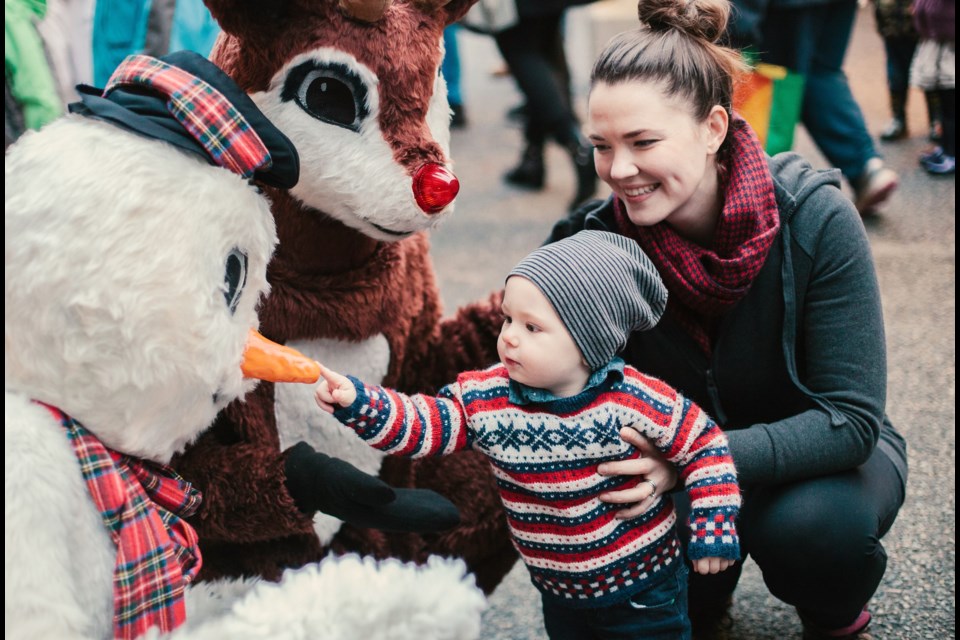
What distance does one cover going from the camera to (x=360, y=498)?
4.09ft

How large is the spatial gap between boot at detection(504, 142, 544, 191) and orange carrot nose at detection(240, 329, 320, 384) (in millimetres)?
3275

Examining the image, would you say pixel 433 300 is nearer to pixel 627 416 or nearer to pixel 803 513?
pixel 627 416

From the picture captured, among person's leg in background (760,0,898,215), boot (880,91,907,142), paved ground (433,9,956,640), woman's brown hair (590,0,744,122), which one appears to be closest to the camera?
woman's brown hair (590,0,744,122)

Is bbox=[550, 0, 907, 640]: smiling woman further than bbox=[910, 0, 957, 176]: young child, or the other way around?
bbox=[910, 0, 957, 176]: young child

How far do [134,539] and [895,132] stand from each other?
435 centimetres

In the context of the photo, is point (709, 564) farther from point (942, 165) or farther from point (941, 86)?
point (942, 165)

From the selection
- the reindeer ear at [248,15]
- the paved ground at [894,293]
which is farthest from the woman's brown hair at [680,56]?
the paved ground at [894,293]

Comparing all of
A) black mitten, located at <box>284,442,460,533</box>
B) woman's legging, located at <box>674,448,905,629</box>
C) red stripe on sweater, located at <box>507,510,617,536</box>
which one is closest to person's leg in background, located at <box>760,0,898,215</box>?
woman's legging, located at <box>674,448,905,629</box>

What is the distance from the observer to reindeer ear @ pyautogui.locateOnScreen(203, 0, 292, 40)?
1286 millimetres

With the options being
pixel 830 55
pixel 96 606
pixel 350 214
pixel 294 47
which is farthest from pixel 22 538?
pixel 830 55

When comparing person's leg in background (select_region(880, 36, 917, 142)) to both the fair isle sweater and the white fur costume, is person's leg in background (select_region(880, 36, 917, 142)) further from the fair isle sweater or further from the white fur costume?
the white fur costume

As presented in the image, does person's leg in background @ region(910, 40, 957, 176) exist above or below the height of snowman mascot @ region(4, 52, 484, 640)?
below

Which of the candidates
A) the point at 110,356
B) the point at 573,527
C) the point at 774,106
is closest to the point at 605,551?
the point at 573,527

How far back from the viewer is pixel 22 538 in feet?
3.15
